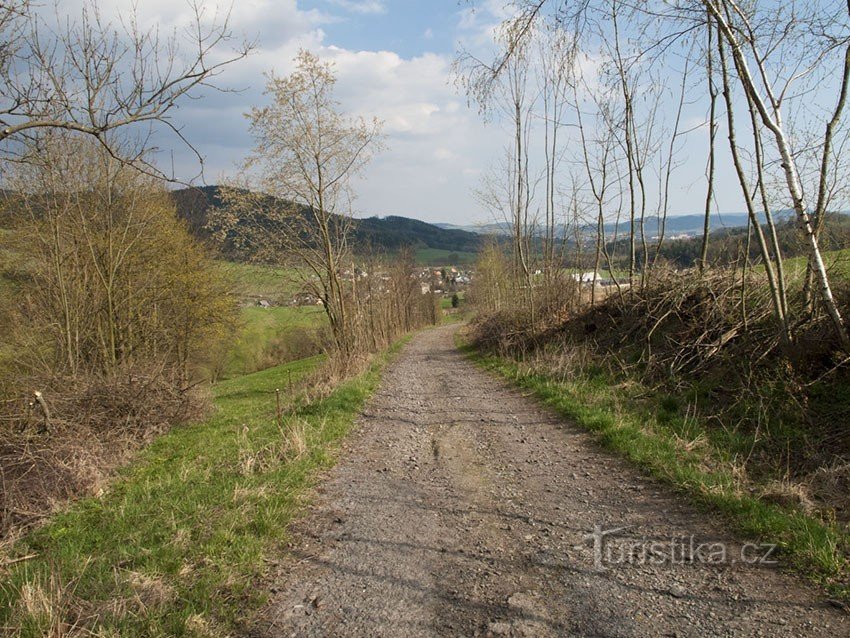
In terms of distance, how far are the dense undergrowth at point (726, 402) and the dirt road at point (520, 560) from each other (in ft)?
1.15

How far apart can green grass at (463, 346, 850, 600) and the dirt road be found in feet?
0.62

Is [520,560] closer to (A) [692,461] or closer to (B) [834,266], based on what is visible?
(A) [692,461]

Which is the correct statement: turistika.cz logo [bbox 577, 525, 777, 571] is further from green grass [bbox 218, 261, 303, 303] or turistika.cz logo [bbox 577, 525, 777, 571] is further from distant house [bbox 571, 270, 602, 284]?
green grass [bbox 218, 261, 303, 303]

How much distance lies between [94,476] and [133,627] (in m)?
5.51

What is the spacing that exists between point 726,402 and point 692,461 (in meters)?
2.76

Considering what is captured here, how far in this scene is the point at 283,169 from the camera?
17.5 m

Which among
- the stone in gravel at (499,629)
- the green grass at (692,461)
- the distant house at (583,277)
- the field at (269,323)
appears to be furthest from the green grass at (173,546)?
the field at (269,323)

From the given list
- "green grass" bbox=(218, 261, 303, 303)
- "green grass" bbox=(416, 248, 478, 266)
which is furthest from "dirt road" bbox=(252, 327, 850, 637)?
"green grass" bbox=(416, 248, 478, 266)

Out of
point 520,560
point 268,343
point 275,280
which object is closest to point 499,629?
point 520,560

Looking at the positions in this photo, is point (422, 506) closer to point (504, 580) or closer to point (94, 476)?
point (504, 580)

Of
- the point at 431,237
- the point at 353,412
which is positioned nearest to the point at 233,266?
the point at 353,412

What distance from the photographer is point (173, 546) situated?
4.18 meters

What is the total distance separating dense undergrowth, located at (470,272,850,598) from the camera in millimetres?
4352

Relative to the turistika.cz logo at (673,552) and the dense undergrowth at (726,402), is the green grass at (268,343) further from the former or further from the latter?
the turistika.cz logo at (673,552)
